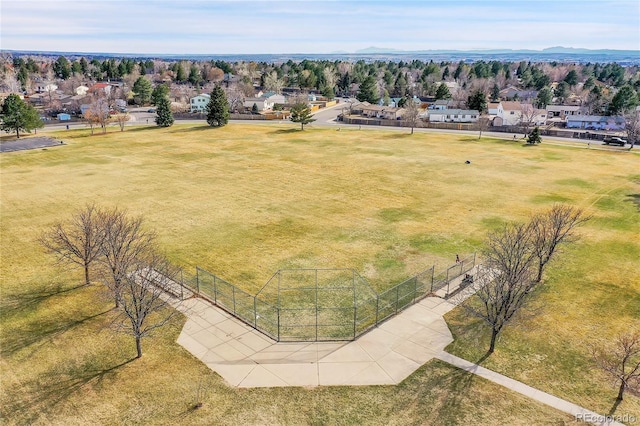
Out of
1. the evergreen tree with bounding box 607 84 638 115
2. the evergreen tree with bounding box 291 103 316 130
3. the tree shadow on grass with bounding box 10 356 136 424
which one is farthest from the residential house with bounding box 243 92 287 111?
the tree shadow on grass with bounding box 10 356 136 424

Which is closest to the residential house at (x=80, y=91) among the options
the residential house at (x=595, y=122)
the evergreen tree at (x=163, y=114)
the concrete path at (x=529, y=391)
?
the evergreen tree at (x=163, y=114)

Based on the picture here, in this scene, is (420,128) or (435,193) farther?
(420,128)

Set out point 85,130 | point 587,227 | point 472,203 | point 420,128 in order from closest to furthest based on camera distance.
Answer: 1. point 587,227
2. point 472,203
3. point 85,130
4. point 420,128

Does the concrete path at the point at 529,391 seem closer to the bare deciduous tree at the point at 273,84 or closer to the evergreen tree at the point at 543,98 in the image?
the evergreen tree at the point at 543,98

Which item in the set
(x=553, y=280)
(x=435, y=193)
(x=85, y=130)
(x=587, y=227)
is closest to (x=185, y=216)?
(x=435, y=193)

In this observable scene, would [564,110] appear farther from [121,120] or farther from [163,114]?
[121,120]

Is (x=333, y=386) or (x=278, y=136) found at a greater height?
(x=278, y=136)

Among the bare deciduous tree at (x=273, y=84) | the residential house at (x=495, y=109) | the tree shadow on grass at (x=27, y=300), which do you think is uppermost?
the bare deciduous tree at (x=273, y=84)

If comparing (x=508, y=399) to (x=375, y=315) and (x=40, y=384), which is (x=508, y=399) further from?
(x=40, y=384)
